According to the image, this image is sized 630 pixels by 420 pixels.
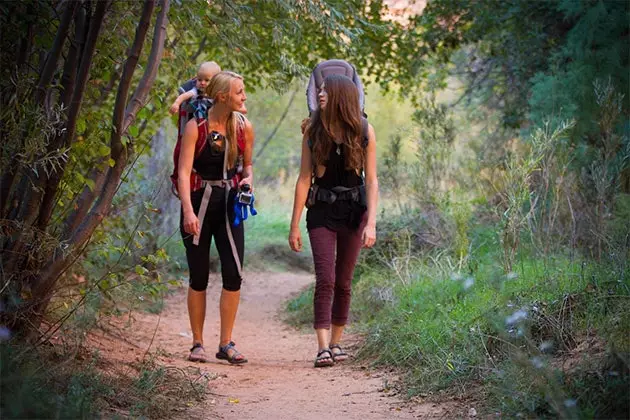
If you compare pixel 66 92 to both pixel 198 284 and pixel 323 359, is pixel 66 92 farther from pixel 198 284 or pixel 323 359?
pixel 323 359

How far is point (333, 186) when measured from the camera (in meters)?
6.66

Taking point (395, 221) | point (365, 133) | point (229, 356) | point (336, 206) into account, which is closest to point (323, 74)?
point (365, 133)

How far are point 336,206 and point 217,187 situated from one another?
0.91m

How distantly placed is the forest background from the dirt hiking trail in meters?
0.26

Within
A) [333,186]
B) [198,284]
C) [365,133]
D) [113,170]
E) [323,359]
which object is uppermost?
[365,133]

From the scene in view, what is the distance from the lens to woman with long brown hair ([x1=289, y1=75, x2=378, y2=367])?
657 centimetres

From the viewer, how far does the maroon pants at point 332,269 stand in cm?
665

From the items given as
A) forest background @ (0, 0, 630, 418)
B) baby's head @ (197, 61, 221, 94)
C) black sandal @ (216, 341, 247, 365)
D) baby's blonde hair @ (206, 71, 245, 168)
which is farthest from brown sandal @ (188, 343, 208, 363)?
baby's head @ (197, 61, 221, 94)

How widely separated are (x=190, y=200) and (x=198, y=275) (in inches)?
25.6

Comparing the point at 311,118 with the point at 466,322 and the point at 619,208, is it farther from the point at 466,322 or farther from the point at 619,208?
the point at 619,208

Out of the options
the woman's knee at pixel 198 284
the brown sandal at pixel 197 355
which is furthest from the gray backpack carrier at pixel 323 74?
the brown sandal at pixel 197 355

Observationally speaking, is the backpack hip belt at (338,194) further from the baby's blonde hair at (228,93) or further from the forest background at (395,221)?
the forest background at (395,221)

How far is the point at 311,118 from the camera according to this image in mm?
6738

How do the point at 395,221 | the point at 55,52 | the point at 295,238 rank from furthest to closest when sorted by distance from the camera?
1. the point at 395,221
2. the point at 295,238
3. the point at 55,52
